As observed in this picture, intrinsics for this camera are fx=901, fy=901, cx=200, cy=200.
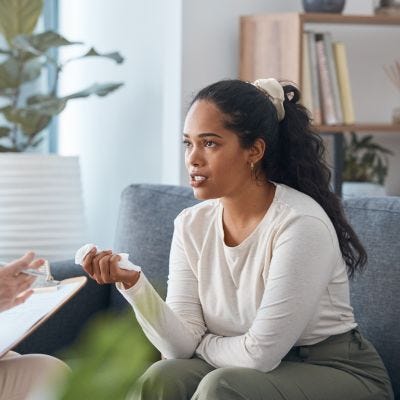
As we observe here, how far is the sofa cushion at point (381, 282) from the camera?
1754 millimetres

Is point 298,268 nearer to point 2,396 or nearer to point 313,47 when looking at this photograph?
point 2,396

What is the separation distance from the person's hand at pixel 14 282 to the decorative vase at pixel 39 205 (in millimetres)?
1336

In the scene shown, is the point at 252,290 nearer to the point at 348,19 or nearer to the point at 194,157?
the point at 194,157

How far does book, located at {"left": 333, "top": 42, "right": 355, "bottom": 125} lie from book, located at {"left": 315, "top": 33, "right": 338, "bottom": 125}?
5 cm

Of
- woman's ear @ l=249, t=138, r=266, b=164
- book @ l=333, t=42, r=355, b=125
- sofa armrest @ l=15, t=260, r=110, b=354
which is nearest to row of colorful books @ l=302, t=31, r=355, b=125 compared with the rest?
book @ l=333, t=42, r=355, b=125

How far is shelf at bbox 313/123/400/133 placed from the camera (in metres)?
2.96

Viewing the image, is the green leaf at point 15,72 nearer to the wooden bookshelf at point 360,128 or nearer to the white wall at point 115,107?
the white wall at point 115,107

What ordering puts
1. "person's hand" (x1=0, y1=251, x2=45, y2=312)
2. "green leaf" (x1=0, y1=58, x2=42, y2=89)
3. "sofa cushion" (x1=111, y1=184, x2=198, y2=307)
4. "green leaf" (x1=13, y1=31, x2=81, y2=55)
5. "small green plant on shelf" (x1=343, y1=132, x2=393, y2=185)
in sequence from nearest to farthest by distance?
"person's hand" (x1=0, y1=251, x2=45, y2=312)
"sofa cushion" (x1=111, y1=184, x2=198, y2=307)
"green leaf" (x1=13, y1=31, x2=81, y2=55)
"green leaf" (x1=0, y1=58, x2=42, y2=89)
"small green plant on shelf" (x1=343, y1=132, x2=393, y2=185)

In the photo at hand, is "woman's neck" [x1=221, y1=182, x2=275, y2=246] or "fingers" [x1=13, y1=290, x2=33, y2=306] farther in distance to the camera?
"woman's neck" [x1=221, y1=182, x2=275, y2=246]

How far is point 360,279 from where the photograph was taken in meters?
1.83

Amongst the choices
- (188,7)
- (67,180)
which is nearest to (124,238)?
(67,180)


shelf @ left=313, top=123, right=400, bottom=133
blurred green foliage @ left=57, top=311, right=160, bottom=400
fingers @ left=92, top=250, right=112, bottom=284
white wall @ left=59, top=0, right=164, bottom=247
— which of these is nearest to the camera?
blurred green foliage @ left=57, top=311, right=160, bottom=400

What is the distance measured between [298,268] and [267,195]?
21cm

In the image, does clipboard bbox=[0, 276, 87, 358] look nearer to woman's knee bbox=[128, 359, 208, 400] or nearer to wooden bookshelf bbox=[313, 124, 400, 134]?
woman's knee bbox=[128, 359, 208, 400]
